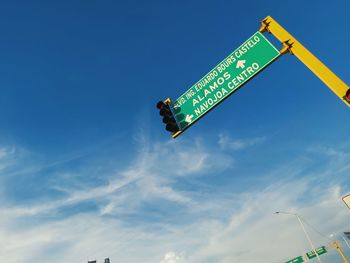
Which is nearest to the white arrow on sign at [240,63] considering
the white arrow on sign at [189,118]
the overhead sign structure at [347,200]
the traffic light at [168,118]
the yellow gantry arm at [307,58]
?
the yellow gantry arm at [307,58]

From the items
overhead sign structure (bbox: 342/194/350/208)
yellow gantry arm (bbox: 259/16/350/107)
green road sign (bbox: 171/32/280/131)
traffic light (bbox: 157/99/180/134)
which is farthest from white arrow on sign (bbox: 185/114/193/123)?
overhead sign structure (bbox: 342/194/350/208)

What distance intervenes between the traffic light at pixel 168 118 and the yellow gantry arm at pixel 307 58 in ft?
10.3

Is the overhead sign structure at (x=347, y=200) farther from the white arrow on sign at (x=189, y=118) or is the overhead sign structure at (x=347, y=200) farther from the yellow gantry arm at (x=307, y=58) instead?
the white arrow on sign at (x=189, y=118)

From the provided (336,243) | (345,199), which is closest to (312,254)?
(336,243)

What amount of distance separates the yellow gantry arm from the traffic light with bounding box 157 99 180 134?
3154 mm

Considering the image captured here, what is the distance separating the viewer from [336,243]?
1577 inches

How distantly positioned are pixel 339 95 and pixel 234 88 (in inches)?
88.3

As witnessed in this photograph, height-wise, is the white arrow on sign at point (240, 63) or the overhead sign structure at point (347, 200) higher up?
the white arrow on sign at point (240, 63)

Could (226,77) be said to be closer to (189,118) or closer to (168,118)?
(189,118)

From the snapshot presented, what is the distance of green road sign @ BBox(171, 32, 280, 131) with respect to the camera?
653 cm

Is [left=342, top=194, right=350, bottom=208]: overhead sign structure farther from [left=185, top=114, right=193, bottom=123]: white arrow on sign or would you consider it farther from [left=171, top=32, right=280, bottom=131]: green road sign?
[left=185, top=114, right=193, bottom=123]: white arrow on sign

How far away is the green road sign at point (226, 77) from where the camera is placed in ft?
21.4

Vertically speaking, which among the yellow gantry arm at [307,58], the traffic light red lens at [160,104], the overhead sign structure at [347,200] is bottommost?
the overhead sign structure at [347,200]

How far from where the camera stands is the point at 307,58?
5.96 m
